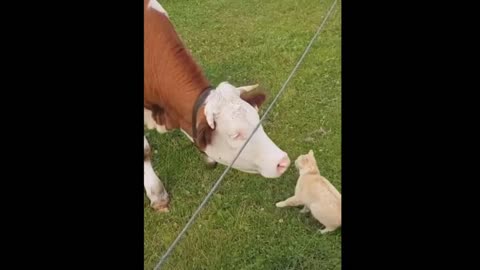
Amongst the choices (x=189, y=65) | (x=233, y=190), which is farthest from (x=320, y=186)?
(x=189, y=65)

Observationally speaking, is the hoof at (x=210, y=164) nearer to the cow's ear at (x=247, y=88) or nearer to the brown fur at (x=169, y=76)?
the brown fur at (x=169, y=76)

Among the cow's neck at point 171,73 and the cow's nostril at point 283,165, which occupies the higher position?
the cow's neck at point 171,73

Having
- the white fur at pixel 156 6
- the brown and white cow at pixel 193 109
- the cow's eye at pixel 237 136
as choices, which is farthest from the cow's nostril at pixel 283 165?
the white fur at pixel 156 6

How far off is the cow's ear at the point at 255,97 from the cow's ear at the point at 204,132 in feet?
0.48

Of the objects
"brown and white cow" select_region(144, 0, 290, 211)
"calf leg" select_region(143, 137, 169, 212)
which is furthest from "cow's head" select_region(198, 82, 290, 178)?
"calf leg" select_region(143, 137, 169, 212)

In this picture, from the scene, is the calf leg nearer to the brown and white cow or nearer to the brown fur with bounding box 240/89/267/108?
the brown and white cow

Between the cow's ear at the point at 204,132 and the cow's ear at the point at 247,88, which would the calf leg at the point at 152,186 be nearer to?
the cow's ear at the point at 204,132

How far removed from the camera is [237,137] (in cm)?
205

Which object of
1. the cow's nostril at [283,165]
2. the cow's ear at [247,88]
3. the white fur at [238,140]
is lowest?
the cow's nostril at [283,165]

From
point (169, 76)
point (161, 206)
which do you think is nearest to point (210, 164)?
point (161, 206)

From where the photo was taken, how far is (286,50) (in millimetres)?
2158

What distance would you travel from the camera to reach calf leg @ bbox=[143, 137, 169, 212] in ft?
6.73

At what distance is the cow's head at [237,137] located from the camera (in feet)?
6.73

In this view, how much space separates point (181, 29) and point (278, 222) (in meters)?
0.72
